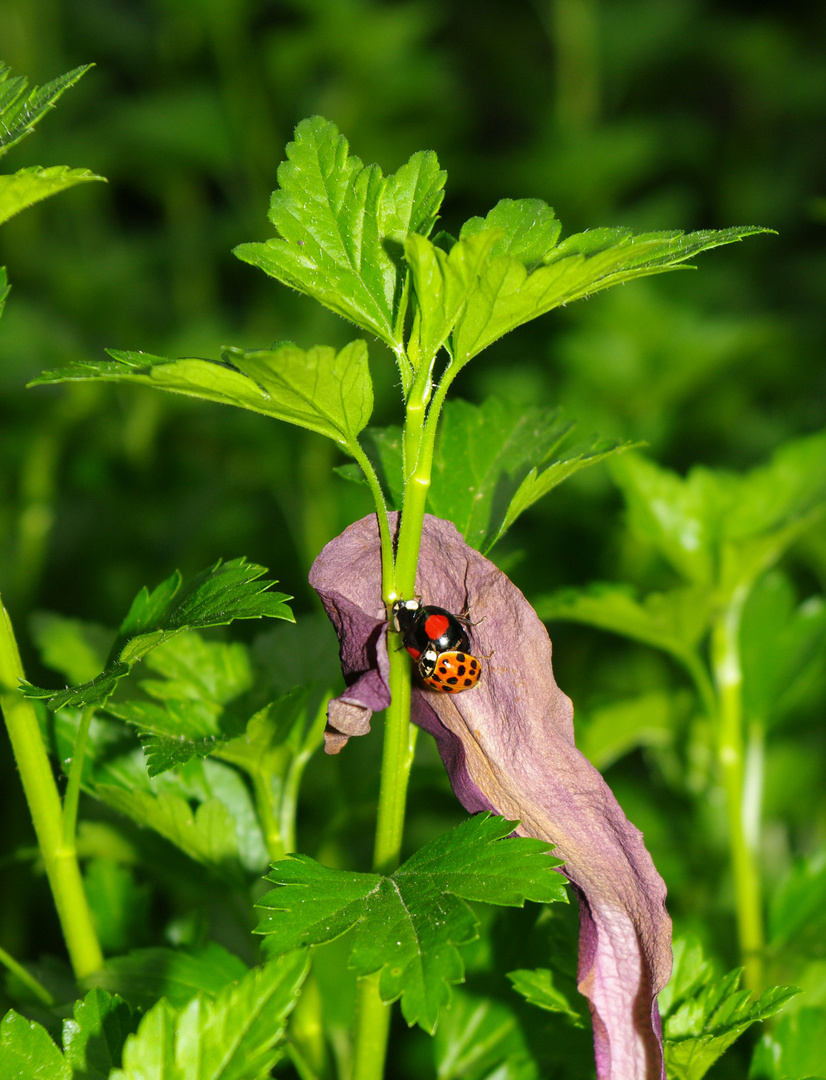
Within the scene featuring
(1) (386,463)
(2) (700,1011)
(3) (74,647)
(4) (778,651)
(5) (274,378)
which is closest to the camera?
(5) (274,378)

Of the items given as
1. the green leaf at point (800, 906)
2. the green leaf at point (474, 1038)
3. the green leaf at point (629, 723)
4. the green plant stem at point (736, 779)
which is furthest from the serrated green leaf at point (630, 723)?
the green leaf at point (474, 1038)

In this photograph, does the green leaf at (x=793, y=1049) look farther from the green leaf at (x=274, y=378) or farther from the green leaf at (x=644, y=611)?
the green leaf at (x=274, y=378)

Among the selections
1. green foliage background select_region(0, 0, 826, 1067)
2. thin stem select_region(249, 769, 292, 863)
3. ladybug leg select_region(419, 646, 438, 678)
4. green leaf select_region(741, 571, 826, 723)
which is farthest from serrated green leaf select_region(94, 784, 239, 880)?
green leaf select_region(741, 571, 826, 723)

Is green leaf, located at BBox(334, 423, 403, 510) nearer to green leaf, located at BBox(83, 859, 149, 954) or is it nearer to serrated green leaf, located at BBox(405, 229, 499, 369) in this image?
serrated green leaf, located at BBox(405, 229, 499, 369)

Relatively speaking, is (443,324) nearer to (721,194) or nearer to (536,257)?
(536,257)

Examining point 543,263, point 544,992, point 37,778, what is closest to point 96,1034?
point 37,778

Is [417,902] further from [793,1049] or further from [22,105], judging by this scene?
[22,105]
